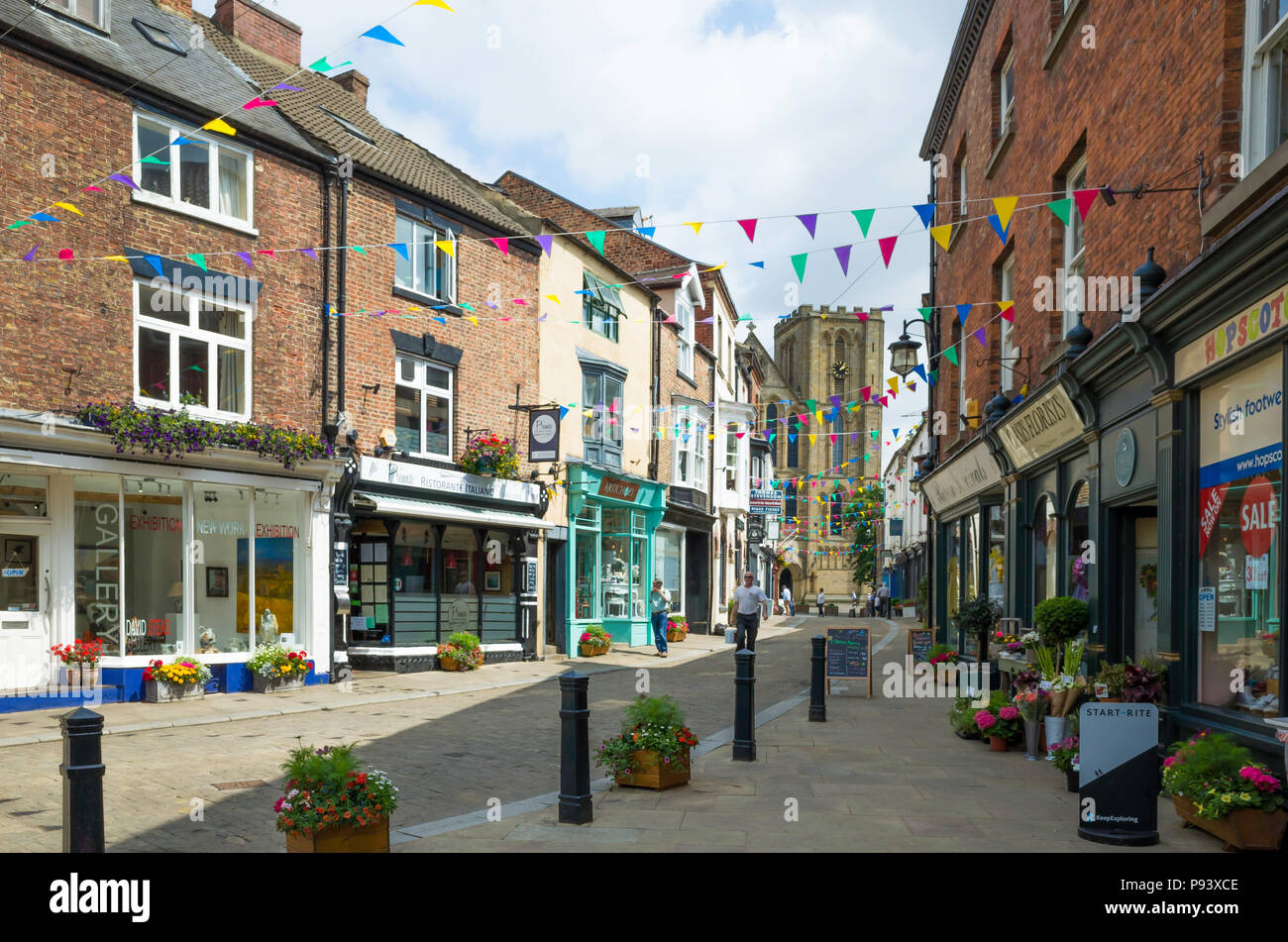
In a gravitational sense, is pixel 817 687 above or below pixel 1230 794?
below

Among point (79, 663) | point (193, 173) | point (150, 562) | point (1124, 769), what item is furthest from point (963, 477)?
point (79, 663)

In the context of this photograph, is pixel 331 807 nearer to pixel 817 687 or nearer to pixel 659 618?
pixel 817 687

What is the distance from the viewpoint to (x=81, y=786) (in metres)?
4.97

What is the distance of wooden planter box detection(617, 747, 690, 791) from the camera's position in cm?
839

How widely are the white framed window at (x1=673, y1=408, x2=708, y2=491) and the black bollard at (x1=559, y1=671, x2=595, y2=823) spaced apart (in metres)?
23.1

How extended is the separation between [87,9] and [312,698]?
1026 centimetres

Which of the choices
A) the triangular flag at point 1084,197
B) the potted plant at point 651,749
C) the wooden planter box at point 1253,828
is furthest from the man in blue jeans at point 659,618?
the wooden planter box at point 1253,828

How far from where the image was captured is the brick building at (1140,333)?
7.30 metres

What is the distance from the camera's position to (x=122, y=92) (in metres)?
13.8

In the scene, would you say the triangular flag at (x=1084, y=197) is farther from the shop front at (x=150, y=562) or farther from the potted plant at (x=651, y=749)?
the shop front at (x=150, y=562)

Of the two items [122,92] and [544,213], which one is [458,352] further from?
[544,213]

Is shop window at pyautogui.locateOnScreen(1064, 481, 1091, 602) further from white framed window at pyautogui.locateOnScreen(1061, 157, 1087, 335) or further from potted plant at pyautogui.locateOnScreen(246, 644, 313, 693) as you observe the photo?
A: potted plant at pyautogui.locateOnScreen(246, 644, 313, 693)

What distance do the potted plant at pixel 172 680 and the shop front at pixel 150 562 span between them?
0.16 m
